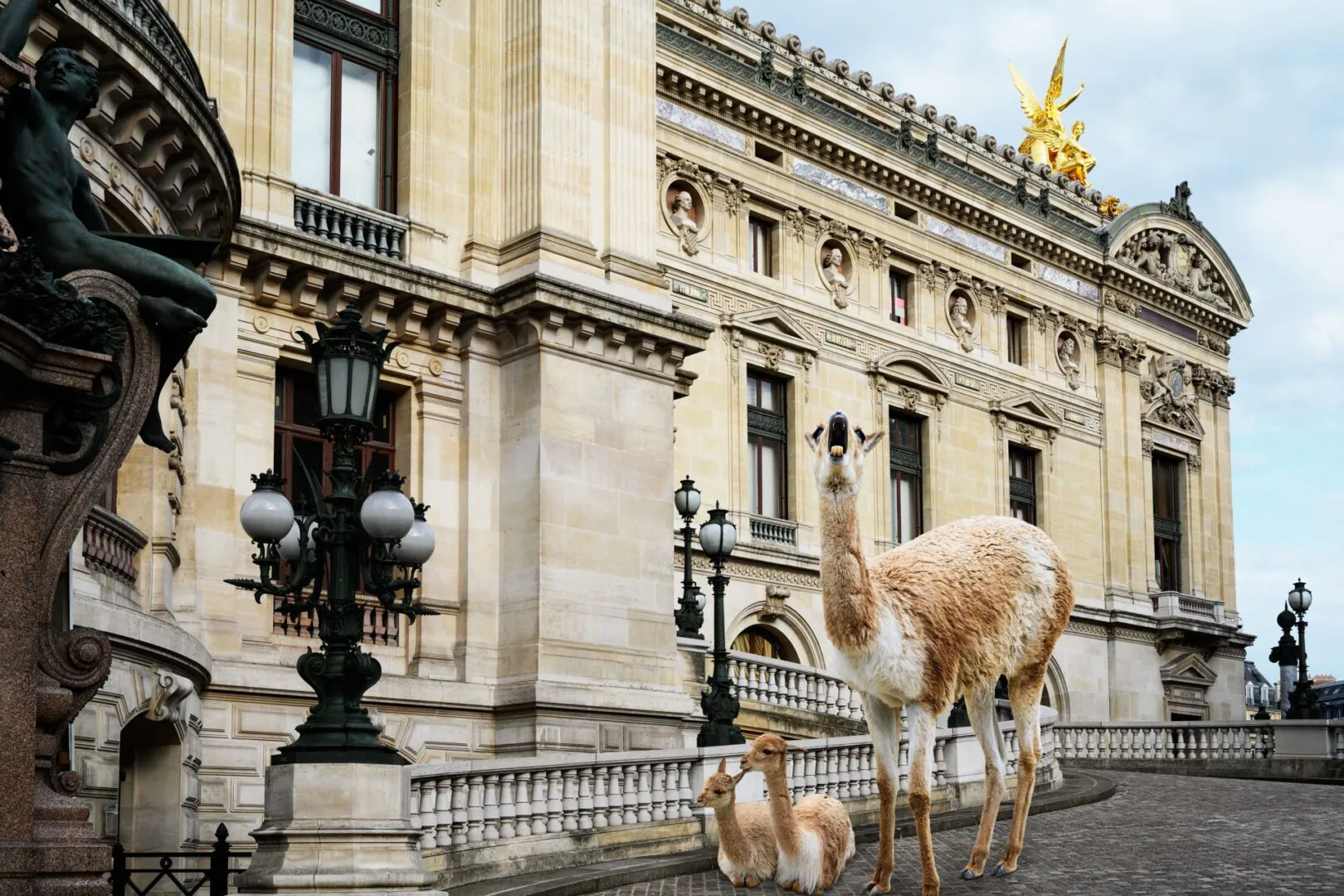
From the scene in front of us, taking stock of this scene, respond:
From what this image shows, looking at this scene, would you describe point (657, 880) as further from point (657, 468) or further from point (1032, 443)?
point (1032, 443)

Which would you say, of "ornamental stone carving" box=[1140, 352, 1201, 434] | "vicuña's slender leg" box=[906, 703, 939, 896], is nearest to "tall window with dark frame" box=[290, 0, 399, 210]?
"vicuña's slender leg" box=[906, 703, 939, 896]

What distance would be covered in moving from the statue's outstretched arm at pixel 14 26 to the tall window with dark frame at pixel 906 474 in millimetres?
32318

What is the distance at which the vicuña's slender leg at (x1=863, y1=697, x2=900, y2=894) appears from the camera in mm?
12859

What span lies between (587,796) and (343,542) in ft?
19.4

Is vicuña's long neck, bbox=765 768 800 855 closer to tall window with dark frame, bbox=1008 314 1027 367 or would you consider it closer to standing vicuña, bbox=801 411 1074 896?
standing vicuña, bbox=801 411 1074 896

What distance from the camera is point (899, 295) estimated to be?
42.3 m

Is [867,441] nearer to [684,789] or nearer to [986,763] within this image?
[986,763]

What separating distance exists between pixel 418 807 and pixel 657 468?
9870 millimetres

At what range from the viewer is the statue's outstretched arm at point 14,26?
30.1ft

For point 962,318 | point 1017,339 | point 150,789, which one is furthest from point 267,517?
point 1017,339

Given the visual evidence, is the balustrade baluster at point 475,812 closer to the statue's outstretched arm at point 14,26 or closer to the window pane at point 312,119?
the statue's outstretched arm at point 14,26

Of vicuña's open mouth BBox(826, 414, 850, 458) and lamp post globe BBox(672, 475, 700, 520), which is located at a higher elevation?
lamp post globe BBox(672, 475, 700, 520)

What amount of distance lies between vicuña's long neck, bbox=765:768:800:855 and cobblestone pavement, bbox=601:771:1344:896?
23.2 inches

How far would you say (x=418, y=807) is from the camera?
15672mm
